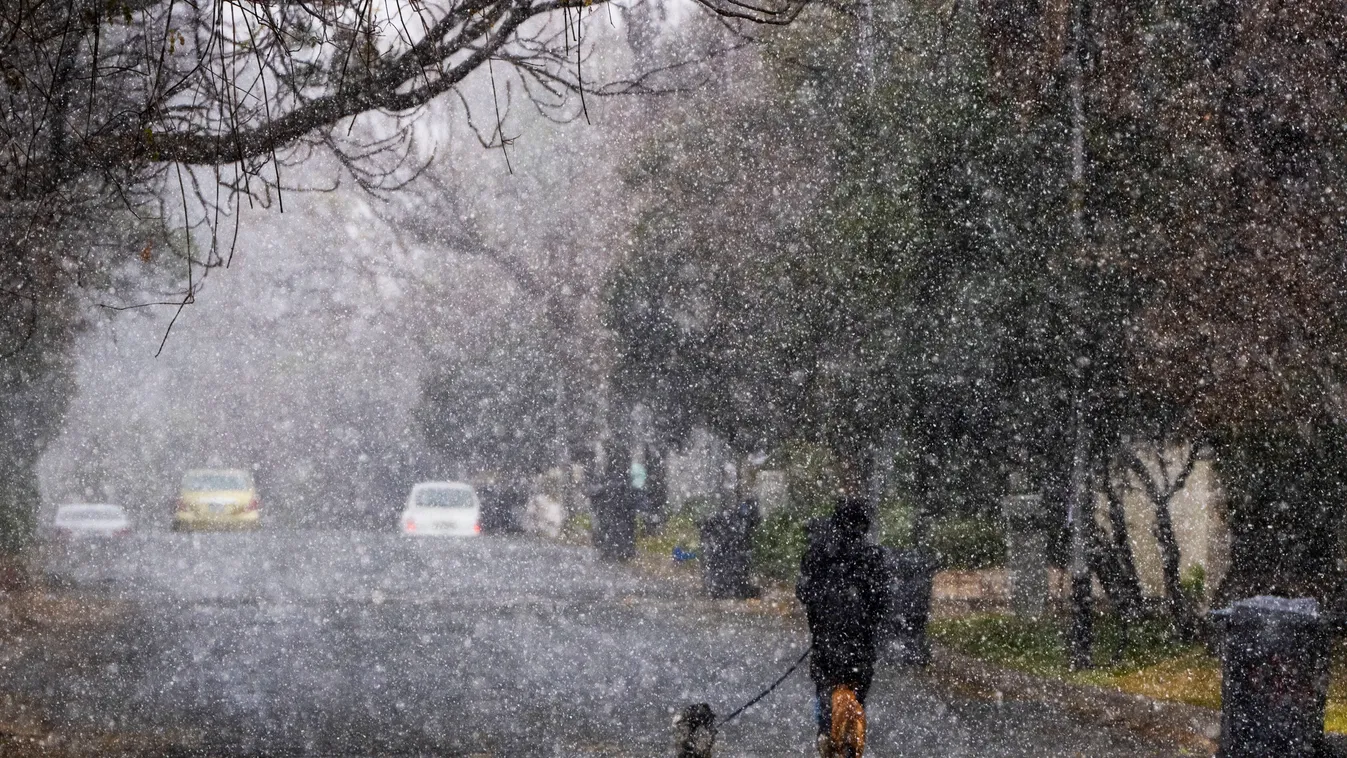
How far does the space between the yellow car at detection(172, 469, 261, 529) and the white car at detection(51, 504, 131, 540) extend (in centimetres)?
203

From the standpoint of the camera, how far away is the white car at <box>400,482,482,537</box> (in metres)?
35.3

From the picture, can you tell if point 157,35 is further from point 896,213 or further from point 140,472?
point 140,472

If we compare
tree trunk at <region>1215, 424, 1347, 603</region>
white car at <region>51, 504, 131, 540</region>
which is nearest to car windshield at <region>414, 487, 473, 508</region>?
white car at <region>51, 504, 131, 540</region>

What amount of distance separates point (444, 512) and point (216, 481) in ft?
28.8

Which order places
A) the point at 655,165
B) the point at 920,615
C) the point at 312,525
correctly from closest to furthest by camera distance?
the point at 920,615 < the point at 655,165 < the point at 312,525

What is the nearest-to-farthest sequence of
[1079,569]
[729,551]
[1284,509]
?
[1079,569] → [1284,509] → [729,551]

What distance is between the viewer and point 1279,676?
7496 millimetres

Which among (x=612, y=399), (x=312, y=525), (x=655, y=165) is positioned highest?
(x=655, y=165)

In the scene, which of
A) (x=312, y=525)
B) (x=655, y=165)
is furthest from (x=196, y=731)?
(x=312, y=525)

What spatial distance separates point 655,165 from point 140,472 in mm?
56157

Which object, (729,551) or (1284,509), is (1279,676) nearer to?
(1284,509)

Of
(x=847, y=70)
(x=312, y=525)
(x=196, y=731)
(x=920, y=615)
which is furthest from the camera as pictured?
(x=312, y=525)

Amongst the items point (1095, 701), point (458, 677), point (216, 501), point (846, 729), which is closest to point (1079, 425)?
point (1095, 701)

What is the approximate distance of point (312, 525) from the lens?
5075cm
